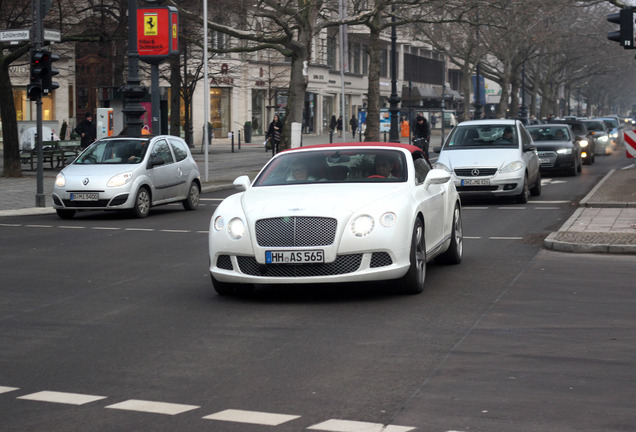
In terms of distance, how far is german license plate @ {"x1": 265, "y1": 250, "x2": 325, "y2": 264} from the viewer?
9.68 m

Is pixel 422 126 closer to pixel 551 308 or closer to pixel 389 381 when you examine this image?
pixel 551 308

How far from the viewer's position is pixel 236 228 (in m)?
9.98

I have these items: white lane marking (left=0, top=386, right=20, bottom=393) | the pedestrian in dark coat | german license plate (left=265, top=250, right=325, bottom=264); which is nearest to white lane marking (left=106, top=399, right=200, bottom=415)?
white lane marking (left=0, top=386, right=20, bottom=393)

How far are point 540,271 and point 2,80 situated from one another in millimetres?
22063

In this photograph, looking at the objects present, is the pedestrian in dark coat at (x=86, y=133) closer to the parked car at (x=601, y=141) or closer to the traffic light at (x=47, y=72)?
the traffic light at (x=47, y=72)

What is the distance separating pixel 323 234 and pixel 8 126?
918 inches

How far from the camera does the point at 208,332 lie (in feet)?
28.0

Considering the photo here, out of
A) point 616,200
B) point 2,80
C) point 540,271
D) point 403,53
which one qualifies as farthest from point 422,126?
point 403,53

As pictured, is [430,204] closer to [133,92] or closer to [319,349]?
[319,349]

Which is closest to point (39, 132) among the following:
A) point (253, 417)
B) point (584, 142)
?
point (253, 417)

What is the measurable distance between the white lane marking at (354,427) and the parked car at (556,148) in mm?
26866

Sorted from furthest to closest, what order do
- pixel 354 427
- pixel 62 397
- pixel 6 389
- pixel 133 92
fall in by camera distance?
pixel 133 92
pixel 6 389
pixel 62 397
pixel 354 427

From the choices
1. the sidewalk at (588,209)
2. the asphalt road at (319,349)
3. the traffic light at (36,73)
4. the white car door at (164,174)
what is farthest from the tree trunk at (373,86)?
the asphalt road at (319,349)

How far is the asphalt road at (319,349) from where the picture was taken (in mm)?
5945
